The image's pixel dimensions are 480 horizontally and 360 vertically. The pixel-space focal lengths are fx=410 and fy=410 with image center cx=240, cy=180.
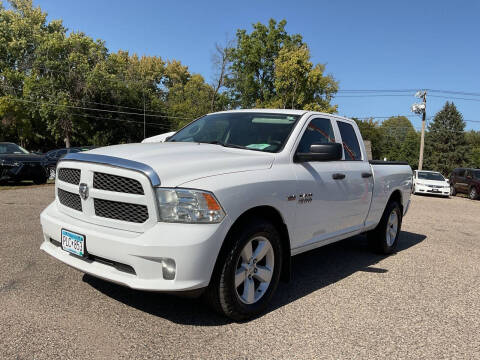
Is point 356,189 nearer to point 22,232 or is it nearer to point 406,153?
point 22,232

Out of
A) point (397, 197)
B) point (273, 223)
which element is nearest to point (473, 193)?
point (397, 197)

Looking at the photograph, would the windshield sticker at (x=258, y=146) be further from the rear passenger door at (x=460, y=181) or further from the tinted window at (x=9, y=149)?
the rear passenger door at (x=460, y=181)

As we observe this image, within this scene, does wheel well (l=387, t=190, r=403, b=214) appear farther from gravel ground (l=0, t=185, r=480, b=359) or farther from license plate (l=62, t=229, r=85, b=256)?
license plate (l=62, t=229, r=85, b=256)

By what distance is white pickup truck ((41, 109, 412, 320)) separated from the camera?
9.75 ft

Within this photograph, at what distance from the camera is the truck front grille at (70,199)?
343 cm

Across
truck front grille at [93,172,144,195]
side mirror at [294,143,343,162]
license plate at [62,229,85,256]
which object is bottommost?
license plate at [62,229,85,256]

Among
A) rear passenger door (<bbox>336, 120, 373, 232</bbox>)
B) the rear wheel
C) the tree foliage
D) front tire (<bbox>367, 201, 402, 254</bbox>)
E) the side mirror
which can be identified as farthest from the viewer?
the tree foliage

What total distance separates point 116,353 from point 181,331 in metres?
0.55

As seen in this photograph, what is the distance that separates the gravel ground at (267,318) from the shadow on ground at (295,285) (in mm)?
17

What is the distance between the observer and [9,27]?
52.9 m

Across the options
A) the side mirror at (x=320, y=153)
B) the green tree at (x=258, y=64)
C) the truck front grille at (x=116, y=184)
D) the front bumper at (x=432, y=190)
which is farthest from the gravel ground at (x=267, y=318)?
the green tree at (x=258, y=64)

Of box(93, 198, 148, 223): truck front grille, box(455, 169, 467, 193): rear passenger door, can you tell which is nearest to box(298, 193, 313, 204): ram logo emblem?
box(93, 198, 148, 223): truck front grille

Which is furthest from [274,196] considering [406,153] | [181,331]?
[406,153]

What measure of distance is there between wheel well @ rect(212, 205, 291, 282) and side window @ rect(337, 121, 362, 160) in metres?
1.66
